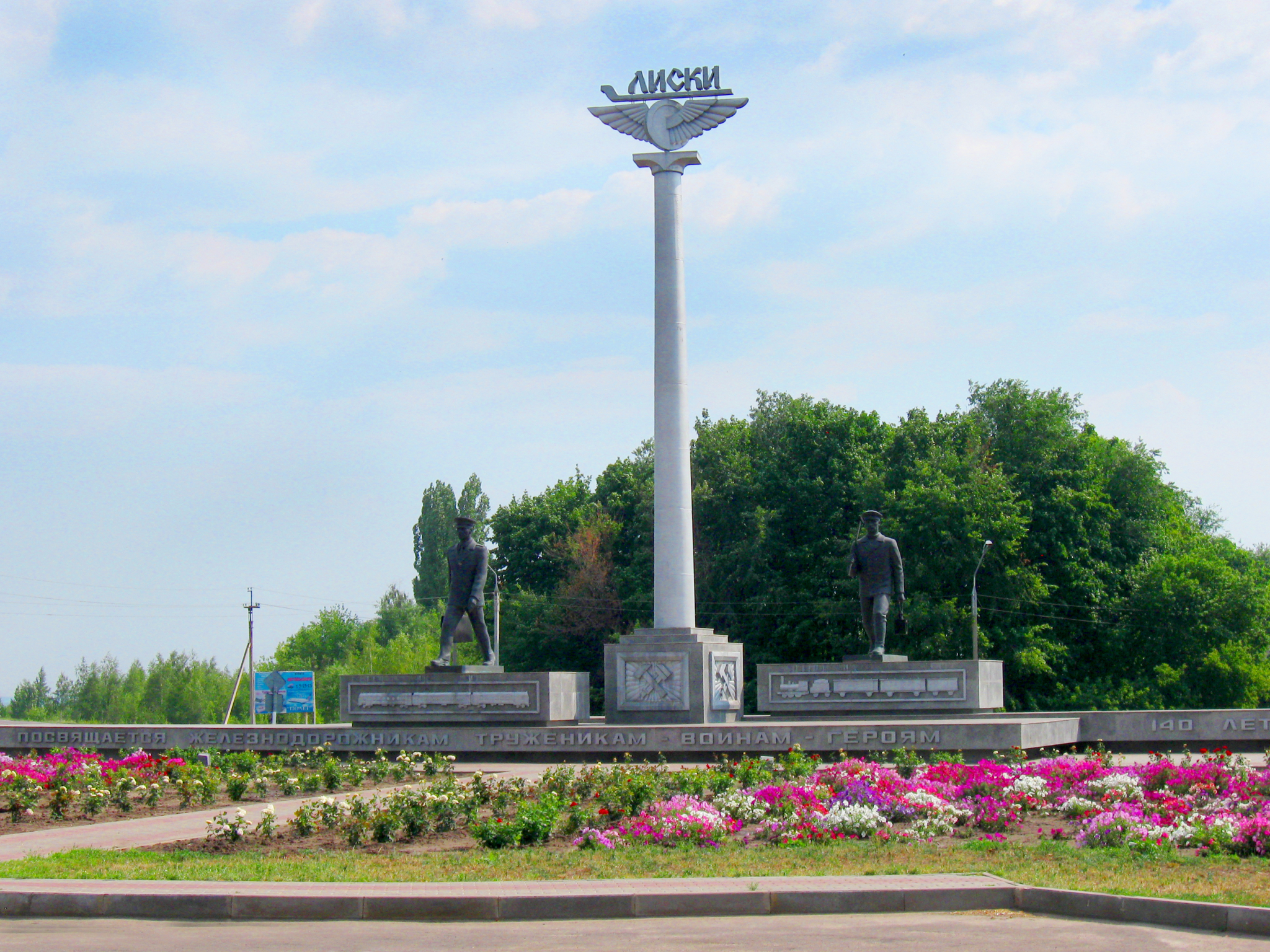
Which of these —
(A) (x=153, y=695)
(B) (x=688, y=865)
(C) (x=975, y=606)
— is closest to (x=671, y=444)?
(B) (x=688, y=865)

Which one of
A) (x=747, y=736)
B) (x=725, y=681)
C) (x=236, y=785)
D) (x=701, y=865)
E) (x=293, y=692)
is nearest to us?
(x=701, y=865)

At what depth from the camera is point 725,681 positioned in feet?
80.8

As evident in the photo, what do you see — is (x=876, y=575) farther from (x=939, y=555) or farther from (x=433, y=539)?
(x=433, y=539)

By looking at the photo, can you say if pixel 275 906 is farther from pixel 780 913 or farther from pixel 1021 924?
pixel 1021 924

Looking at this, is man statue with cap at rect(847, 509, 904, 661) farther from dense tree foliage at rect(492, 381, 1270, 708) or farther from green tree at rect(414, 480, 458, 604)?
green tree at rect(414, 480, 458, 604)

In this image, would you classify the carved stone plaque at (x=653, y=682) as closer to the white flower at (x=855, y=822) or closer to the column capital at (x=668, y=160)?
the column capital at (x=668, y=160)

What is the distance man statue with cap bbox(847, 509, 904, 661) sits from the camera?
80.2 ft

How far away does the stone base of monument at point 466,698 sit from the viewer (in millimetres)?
23438

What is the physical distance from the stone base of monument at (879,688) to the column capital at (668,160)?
10.1m

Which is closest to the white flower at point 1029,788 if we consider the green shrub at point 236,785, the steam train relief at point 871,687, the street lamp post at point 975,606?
the steam train relief at point 871,687

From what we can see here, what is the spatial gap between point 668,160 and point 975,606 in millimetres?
21419

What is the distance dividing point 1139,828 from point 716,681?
41.6ft

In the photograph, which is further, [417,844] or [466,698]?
[466,698]

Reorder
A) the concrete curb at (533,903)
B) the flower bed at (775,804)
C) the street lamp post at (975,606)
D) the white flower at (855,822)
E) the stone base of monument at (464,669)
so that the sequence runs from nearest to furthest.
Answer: the concrete curb at (533,903) < the flower bed at (775,804) < the white flower at (855,822) < the stone base of monument at (464,669) < the street lamp post at (975,606)
